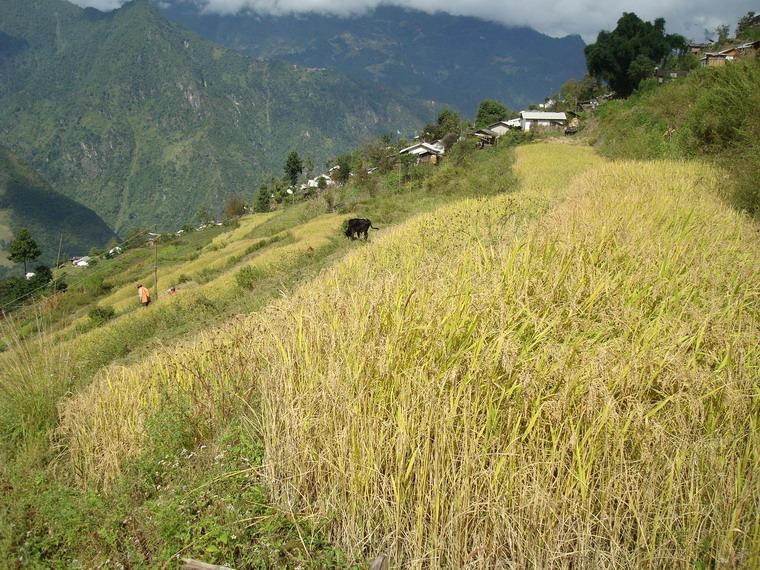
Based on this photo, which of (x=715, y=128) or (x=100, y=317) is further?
(x=100, y=317)

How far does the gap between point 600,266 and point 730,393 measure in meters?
2.55

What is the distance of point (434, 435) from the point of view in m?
2.47

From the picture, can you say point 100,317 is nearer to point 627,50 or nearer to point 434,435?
point 434,435

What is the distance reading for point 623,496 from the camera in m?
2.12

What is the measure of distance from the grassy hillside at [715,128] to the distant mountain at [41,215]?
168 meters

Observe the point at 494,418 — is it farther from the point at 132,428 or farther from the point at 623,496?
the point at 132,428

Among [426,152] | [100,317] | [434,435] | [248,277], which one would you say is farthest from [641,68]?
[434,435]

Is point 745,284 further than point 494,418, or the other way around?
point 745,284

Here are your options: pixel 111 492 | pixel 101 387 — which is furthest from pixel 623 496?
pixel 101 387

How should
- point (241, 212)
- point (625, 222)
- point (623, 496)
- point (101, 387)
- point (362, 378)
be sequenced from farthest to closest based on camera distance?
point (241, 212) → point (625, 222) → point (101, 387) → point (362, 378) → point (623, 496)

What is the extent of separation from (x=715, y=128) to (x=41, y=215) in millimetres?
208721

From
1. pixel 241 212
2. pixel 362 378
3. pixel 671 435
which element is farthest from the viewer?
pixel 241 212

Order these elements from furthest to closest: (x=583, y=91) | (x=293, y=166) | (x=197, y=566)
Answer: (x=293, y=166), (x=583, y=91), (x=197, y=566)

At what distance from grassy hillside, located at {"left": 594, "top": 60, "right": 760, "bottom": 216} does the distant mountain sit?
168 m
